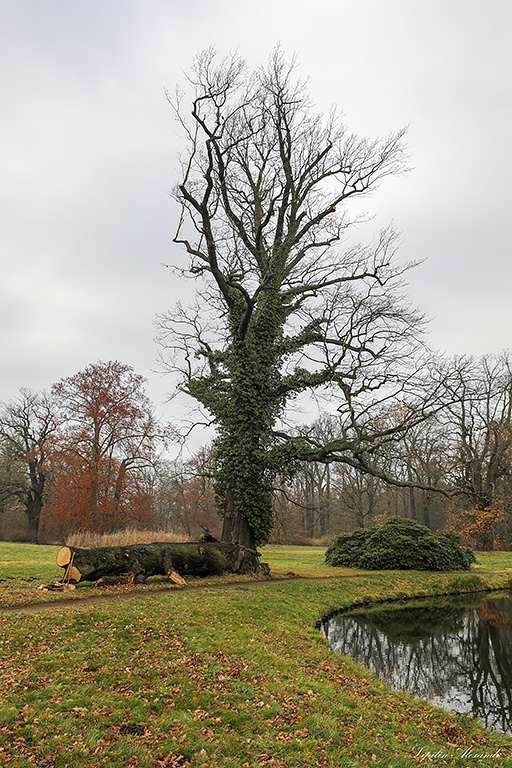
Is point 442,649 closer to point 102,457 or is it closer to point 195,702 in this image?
point 195,702

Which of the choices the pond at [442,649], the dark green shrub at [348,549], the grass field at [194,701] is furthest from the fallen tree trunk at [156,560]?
the dark green shrub at [348,549]

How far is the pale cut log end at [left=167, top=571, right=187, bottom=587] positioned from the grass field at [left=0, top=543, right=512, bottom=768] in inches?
129

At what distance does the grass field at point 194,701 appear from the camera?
4.43m

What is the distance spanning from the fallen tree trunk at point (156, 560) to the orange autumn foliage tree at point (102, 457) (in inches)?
636

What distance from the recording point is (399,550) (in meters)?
A: 19.9

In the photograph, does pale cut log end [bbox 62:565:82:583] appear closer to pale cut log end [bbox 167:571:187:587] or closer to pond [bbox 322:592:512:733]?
pale cut log end [bbox 167:571:187:587]

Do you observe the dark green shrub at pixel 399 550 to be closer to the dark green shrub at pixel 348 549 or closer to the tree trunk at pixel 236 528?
the dark green shrub at pixel 348 549

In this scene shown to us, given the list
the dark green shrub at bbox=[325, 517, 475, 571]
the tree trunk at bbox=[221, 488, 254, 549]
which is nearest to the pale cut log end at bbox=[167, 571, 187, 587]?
the tree trunk at bbox=[221, 488, 254, 549]

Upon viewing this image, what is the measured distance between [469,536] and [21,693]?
110ft

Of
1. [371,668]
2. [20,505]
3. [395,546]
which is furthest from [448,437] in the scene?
[20,505]

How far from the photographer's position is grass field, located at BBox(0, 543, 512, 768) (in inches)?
174

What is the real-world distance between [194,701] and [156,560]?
26.5 feet

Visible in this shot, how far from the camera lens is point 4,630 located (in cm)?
714

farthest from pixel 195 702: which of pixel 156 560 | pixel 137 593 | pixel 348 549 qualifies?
pixel 348 549
